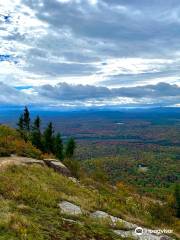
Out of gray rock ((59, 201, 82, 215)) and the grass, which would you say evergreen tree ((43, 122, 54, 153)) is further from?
gray rock ((59, 201, 82, 215))

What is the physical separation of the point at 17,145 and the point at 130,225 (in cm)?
2560

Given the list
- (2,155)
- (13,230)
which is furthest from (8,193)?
(2,155)

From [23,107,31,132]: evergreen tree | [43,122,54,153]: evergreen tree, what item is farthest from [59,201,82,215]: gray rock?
[23,107,31,132]: evergreen tree

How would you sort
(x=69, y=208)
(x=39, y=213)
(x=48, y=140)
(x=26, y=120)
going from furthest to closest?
(x=26, y=120) < (x=48, y=140) < (x=69, y=208) < (x=39, y=213)

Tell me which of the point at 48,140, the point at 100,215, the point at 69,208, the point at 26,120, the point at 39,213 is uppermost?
the point at 26,120

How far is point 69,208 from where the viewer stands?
63.4ft

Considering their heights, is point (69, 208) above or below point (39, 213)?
below

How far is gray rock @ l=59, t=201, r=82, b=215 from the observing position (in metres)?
18.4

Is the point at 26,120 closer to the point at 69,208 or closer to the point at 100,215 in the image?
the point at 69,208

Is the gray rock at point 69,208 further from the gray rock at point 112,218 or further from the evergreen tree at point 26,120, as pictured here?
the evergreen tree at point 26,120

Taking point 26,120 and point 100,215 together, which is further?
point 26,120

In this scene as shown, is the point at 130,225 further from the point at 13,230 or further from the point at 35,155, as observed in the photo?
the point at 35,155

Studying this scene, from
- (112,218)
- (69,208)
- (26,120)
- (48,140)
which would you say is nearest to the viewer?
(69,208)

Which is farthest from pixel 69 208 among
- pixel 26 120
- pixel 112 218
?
pixel 26 120
